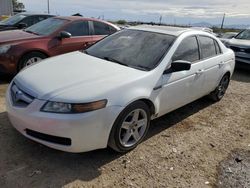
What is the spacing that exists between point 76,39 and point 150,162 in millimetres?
4297

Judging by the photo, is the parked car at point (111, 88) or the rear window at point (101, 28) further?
the rear window at point (101, 28)

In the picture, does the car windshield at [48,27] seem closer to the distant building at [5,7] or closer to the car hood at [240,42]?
the car hood at [240,42]

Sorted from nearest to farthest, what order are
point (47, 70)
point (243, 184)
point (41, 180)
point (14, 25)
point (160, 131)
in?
point (41, 180) < point (243, 184) < point (47, 70) < point (160, 131) < point (14, 25)

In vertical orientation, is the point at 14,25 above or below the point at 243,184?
above

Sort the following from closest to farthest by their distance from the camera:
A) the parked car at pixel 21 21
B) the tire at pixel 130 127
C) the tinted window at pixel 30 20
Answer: the tire at pixel 130 127 < the parked car at pixel 21 21 < the tinted window at pixel 30 20

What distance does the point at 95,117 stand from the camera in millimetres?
2902

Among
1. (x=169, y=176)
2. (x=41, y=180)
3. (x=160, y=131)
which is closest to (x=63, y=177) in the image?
(x=41, y=180)

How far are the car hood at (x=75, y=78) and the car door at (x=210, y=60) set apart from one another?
67.5 inches

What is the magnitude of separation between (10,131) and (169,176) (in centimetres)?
226

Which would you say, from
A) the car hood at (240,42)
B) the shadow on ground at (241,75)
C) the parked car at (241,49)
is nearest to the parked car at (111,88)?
the shadow on ground at (241,75)

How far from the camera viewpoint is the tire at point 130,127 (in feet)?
10.5

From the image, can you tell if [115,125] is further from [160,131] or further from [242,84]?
[242,84]

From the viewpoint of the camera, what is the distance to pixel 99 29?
24.0 feet

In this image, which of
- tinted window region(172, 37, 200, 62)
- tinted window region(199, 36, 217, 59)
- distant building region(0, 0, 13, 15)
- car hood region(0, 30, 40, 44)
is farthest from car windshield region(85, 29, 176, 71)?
distant building region(0, 0, 13, 15)
